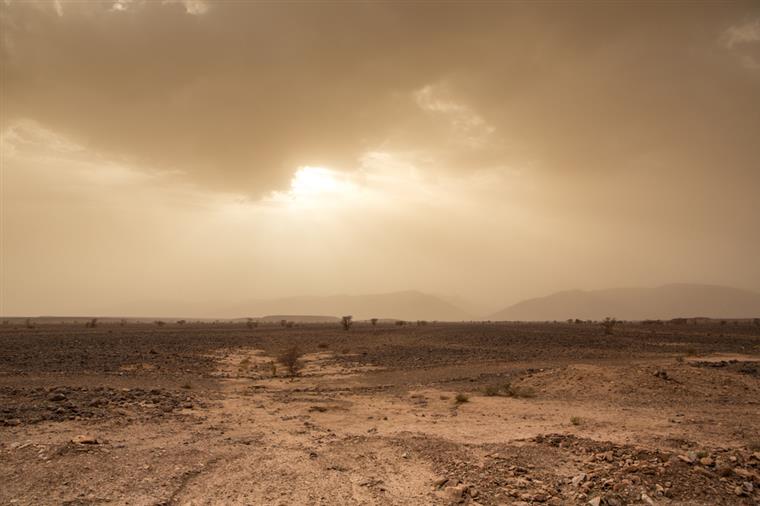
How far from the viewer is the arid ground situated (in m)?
7.91

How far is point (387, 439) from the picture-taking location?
11367 mm

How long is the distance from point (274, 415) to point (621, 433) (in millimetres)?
10259

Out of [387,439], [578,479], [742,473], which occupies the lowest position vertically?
[387,439]

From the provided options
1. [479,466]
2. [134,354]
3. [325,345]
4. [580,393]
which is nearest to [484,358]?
[580,393]

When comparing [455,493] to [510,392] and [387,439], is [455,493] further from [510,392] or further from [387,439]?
[510,392]

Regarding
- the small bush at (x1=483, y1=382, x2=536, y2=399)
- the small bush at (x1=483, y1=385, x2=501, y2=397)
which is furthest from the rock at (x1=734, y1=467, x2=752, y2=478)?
the small bush at (x1=483, y1=385, x2=501, y2=397)

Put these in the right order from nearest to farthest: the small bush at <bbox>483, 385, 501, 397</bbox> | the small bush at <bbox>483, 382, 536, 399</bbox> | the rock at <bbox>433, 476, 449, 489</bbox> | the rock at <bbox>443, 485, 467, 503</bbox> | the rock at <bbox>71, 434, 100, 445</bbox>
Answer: the rock at <bbox>443, 485, 467, 503</bbox>, the rock at <bbox>433, 476, 449, 489</bbox>, the rock at <bbox>71, 434, 100, 445</bbox>, the small bush at <bbox>483, 382, 536, 399</bbox>, the small bush at <bbox>483, 385, 501, 397</bbox>

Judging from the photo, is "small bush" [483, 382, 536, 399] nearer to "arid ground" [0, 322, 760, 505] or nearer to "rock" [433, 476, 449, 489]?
"arid ground" [0, 322, 760, 505]

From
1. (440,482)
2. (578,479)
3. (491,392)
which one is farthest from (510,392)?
(440,482)

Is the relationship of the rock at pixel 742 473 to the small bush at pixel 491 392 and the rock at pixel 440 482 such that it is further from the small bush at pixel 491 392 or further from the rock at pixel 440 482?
the small bush at pixel 491 392

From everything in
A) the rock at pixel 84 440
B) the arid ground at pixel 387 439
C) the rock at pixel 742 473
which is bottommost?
the arid ground at pixel 387 439

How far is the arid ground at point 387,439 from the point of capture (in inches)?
312

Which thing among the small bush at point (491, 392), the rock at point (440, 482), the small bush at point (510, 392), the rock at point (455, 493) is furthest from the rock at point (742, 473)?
the small bush at point (491, 392)

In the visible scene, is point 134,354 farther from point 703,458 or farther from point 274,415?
point 703,458
